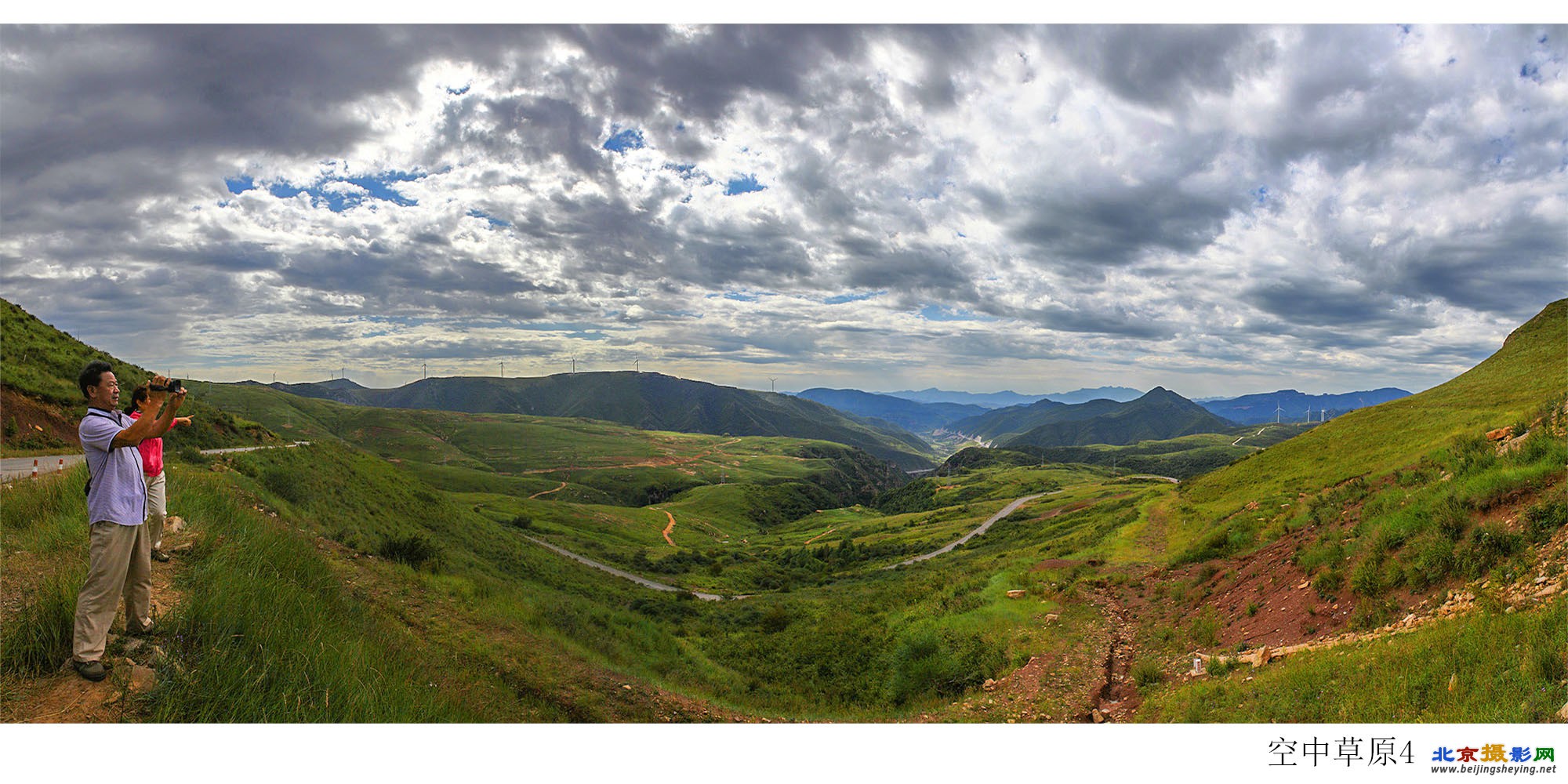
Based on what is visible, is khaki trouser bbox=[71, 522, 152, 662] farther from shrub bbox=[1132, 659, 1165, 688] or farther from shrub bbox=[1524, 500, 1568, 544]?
shrub bbox=[1524, 500, 1568, 544]

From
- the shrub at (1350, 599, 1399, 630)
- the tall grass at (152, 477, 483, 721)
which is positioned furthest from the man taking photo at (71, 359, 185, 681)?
the shrub at (1350, 599, 1399, 630)

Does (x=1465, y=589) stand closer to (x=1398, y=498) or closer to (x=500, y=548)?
(x=1398, y=498)

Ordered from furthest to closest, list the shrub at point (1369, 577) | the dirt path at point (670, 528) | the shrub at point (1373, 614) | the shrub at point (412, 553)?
the dirt path at point (670, 528), the shrub at point (412, 553), the shrub at point (1369, 577), the shrub at point (1373, 614)

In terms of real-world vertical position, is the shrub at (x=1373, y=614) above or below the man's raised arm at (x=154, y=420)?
below

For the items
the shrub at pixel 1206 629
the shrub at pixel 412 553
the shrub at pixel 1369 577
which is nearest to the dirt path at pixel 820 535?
the shrub at pixel 412 553

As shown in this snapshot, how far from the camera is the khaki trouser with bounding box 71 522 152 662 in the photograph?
5.40 metres

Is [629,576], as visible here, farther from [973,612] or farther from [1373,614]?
[1373,614]

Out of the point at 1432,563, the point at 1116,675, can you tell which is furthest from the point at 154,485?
the point at 1432,563

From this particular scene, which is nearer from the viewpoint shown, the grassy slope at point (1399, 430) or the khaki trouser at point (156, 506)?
the khaki trouser at point (156, 506)

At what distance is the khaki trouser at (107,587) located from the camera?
17.7 feet

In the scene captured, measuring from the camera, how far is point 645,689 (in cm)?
1255

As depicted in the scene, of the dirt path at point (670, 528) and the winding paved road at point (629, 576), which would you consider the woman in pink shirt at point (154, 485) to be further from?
the dirt path at point (670, 528)

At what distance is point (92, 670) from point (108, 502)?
5.13 ft

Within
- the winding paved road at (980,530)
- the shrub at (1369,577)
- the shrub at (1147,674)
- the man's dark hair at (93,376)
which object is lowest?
the winding paved road at (980,530)
